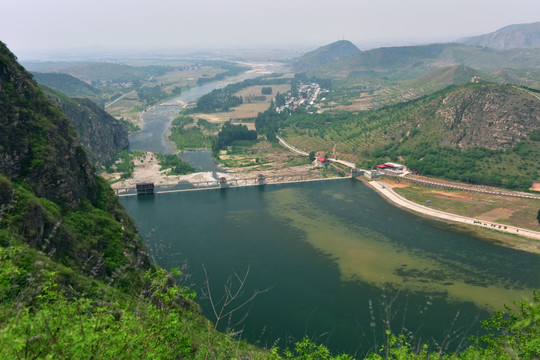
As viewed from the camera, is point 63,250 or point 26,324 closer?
point 26,324

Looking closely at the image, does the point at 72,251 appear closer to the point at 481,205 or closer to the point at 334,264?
the point at 334,264

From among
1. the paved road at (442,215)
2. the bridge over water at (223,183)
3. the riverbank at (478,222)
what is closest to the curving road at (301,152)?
the bridge over water at (223,183)

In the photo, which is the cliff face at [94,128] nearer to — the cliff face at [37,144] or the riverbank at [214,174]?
the riverbank at [214,174]

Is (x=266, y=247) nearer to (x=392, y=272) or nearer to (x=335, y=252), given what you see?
(x=335, y=252)

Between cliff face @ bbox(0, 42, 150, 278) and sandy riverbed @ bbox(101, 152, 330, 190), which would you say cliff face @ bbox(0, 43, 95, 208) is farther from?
sandy riverbed @ bbox(101, 152, 330, 190)

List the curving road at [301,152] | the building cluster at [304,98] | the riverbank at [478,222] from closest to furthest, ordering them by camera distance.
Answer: the riverbank at [478,222]
the curving road at [301,152]
the building cluster at [304,98]

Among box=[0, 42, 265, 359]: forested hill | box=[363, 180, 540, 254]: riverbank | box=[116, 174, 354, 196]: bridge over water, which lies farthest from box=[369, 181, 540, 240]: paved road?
box=[0, 42, 265, 359]: forested hill

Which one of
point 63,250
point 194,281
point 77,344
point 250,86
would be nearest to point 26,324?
point 77,344
